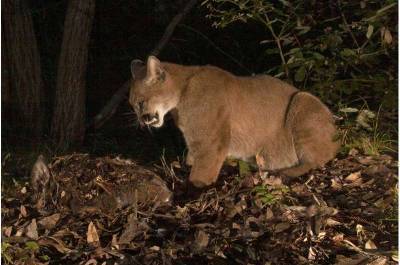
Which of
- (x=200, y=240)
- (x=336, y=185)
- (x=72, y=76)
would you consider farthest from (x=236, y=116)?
(x=72, y=76)

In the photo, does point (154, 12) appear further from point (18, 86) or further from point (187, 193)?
point (187, 193)

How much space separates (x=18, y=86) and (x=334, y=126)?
4485mm

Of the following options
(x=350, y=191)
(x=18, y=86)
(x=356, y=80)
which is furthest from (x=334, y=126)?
(x=18, y=86)

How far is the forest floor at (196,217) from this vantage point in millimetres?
4207

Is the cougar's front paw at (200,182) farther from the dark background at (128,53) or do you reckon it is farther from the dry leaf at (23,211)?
the dark background at (128,53)

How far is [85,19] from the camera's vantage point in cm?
828

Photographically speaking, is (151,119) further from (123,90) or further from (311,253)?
(123,90)

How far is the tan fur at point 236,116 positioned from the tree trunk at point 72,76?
89.8 inches

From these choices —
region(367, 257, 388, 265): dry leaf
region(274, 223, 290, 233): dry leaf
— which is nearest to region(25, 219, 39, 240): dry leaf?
region(274, 223, 290, 233): dry leaf

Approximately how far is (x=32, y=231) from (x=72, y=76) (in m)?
4.22

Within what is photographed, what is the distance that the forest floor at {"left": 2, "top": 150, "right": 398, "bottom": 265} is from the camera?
4207 mm

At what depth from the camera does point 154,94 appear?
600cm

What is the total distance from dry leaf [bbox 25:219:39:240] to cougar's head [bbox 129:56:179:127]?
166cm

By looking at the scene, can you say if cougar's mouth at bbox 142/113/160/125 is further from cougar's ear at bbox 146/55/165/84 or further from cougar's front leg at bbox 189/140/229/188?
cougar's front leg at bbox 189/140/229/188
